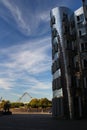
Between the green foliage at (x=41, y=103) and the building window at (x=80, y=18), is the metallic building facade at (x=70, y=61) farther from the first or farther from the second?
the green foliage at (x=41, y=103)

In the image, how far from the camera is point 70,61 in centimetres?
5297

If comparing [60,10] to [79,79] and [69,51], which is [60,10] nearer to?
[69,51]

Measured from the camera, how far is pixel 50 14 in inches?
2371

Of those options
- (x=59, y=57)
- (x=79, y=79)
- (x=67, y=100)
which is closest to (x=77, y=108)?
(x=67, y=100)

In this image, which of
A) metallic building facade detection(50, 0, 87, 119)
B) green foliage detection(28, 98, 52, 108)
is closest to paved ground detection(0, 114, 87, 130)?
metallic building facade detection(50, 0, 87, 119)

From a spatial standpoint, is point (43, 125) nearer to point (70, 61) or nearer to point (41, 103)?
point (70, 61)

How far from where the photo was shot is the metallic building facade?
5062 centimetres

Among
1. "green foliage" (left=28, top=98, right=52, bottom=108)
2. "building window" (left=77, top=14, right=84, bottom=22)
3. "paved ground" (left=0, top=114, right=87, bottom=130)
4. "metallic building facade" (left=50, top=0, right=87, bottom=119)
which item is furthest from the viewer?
"green foliage" (left=28, top=98, right=52, bottom=108)

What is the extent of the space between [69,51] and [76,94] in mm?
8986

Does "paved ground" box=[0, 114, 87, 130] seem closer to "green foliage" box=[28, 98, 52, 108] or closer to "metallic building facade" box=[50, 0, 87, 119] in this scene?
"metallic building facade" box=[50, 0, 87, 119]

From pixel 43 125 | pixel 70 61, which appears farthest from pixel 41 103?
pixel 43 125

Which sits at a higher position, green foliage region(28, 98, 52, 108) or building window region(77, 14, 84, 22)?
building window region(77, 14, 84, 22)

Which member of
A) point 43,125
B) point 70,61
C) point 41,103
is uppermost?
point 70,61

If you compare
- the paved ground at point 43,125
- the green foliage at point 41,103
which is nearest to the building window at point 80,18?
the paved ground at point 43,125
